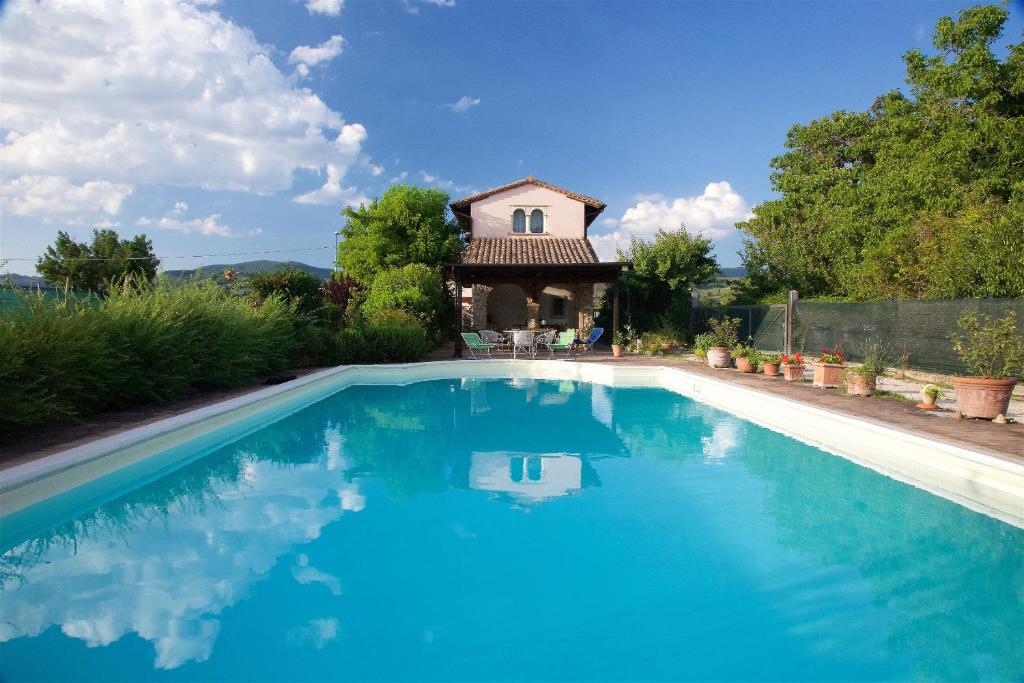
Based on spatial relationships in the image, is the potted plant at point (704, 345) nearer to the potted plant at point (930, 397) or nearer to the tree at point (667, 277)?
the tree at point (667, 277)

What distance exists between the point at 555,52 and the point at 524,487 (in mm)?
15280

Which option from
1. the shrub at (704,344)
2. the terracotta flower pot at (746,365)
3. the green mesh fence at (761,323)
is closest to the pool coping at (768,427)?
the terracotta flower pot at (746,365)

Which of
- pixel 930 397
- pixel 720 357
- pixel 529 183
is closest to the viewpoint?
pixel 930 397

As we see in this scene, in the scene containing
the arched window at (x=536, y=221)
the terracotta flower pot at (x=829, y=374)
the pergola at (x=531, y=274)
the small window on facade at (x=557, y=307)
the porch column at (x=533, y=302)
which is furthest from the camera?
the small window on facade at (x=557, y=307)

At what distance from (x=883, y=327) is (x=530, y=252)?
1149 cm

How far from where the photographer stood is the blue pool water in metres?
2.70

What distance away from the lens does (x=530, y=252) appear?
2053 cm

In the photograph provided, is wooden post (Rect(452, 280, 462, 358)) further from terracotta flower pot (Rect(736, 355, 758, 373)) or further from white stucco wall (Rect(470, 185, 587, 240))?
terracotta flower pot (Rect(736, 355, 758, 373))

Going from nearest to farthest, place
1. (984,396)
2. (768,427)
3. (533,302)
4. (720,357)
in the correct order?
(984,396) → (768,427) → (720,357) → (533,302)

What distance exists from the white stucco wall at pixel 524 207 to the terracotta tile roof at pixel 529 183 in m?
0.17

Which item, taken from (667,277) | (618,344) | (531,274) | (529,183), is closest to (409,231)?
(529,183)

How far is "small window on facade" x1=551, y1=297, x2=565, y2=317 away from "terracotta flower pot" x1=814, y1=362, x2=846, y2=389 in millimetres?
14872

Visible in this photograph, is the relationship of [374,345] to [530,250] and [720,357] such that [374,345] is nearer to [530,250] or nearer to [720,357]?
[530,250]

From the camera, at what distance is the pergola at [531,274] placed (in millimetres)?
16828
